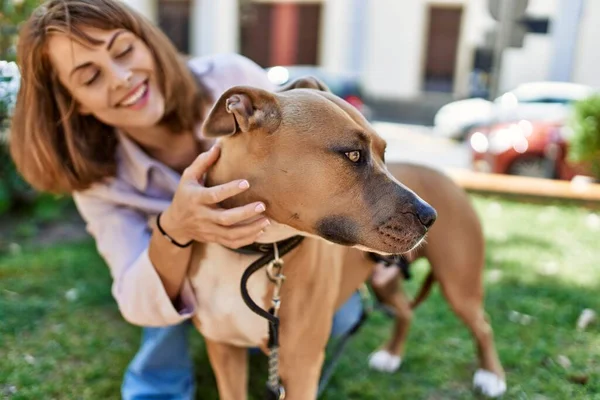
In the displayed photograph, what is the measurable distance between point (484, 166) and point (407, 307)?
21.4ft

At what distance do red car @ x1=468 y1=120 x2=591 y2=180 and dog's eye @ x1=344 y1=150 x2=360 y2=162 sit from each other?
23.8 feet

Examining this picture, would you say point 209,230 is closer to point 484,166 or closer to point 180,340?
point 180,340

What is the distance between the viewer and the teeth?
237 cm

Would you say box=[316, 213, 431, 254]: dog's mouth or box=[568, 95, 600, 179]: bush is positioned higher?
box=[316, 213, 431, 254]: dog's mouth

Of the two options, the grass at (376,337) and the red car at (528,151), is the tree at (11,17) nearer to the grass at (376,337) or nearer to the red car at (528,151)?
the grass at (376,337)

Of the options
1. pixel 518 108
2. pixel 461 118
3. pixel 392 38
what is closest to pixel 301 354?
pixel 518 108

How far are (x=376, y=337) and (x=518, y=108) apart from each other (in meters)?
10.2

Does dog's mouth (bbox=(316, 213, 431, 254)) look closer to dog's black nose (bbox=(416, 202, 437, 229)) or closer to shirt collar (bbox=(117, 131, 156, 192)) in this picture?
→ dog's black nose (bbox=(416, 202, 437, 229))

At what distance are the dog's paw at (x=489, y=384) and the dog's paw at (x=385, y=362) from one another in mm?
397

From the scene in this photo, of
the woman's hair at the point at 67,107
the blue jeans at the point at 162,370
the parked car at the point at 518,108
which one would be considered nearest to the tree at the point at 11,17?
the woman's hair at the point at 67,107

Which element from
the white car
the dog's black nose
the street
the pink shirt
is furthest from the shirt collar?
the white car

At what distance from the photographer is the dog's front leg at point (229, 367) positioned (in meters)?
2.26

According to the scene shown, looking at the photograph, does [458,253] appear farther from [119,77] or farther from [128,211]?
[119,77]

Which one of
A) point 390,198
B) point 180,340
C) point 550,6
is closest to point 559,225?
point 180,340
